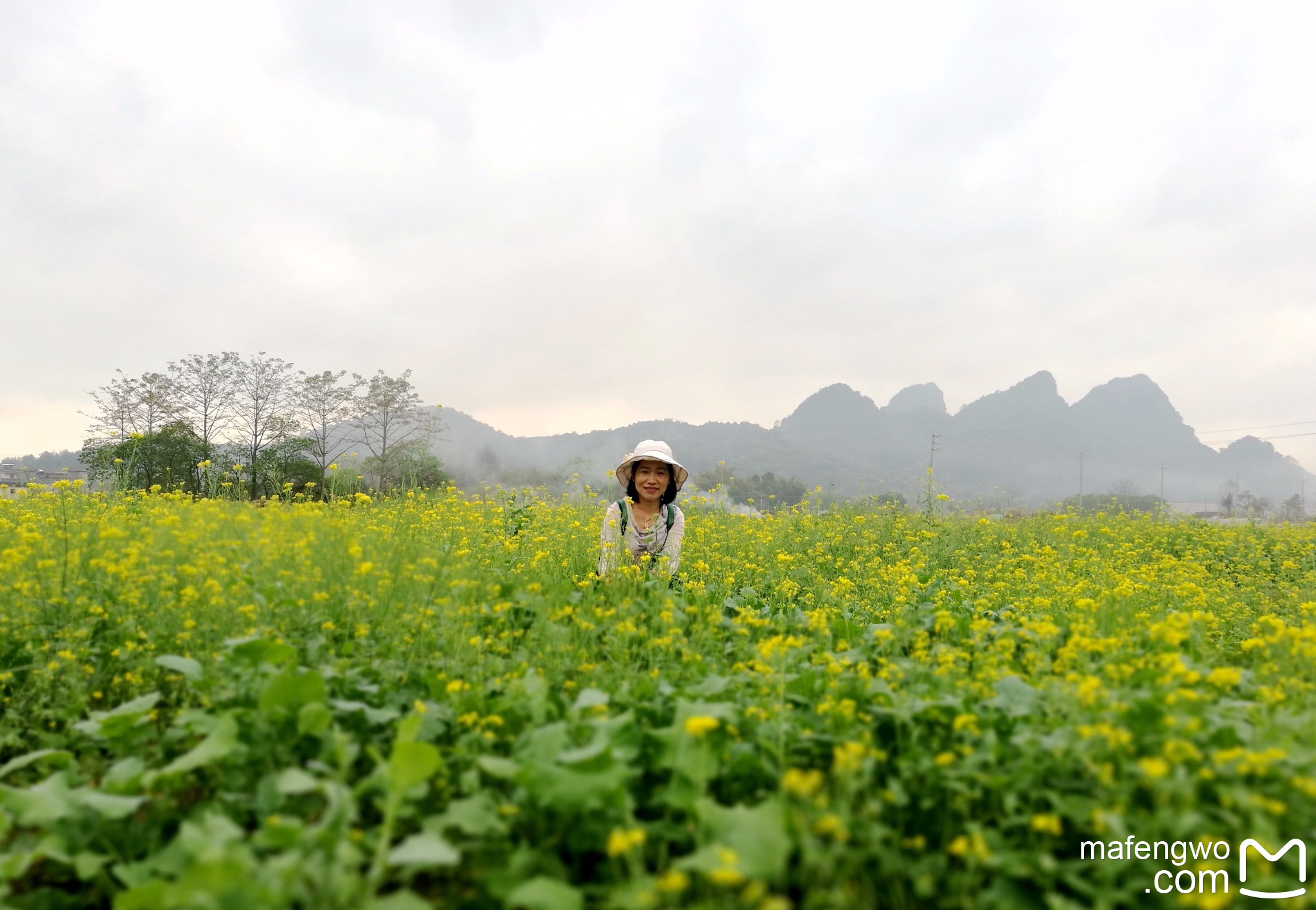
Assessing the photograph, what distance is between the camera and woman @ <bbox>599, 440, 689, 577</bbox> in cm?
570

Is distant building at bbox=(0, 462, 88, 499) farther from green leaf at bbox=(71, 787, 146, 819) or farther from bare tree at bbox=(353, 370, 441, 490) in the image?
bare tree at bbox=(353, 370, 441, 490)

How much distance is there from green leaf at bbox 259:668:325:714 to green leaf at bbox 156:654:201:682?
504mm

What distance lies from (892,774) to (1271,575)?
8.96 m

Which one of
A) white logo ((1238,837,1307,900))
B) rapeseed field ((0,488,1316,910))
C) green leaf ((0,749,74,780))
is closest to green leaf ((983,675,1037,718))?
rapeseed field ((0,488,1316,910))

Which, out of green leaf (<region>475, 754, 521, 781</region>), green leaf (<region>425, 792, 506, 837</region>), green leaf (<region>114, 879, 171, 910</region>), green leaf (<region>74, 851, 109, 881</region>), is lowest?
green leaf (<region>74, 851, 109, 881</region>)

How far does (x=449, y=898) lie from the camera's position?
1800mm

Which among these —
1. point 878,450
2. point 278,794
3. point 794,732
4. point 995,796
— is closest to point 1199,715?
point 995,796

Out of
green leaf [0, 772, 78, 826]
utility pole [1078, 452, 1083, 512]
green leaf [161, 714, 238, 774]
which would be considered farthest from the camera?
utility pole [1078, 452, 1083, 512]

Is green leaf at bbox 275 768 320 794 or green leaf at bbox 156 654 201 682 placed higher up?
green leaf at bbox 156 654 201 682

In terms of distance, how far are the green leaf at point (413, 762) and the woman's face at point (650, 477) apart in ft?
13.0

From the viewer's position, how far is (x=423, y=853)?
5.35 feet

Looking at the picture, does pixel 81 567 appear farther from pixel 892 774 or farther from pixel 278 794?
pixel 892 774

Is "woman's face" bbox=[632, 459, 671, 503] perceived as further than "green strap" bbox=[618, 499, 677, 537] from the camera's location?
Yes

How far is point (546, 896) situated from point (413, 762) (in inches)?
22.1
